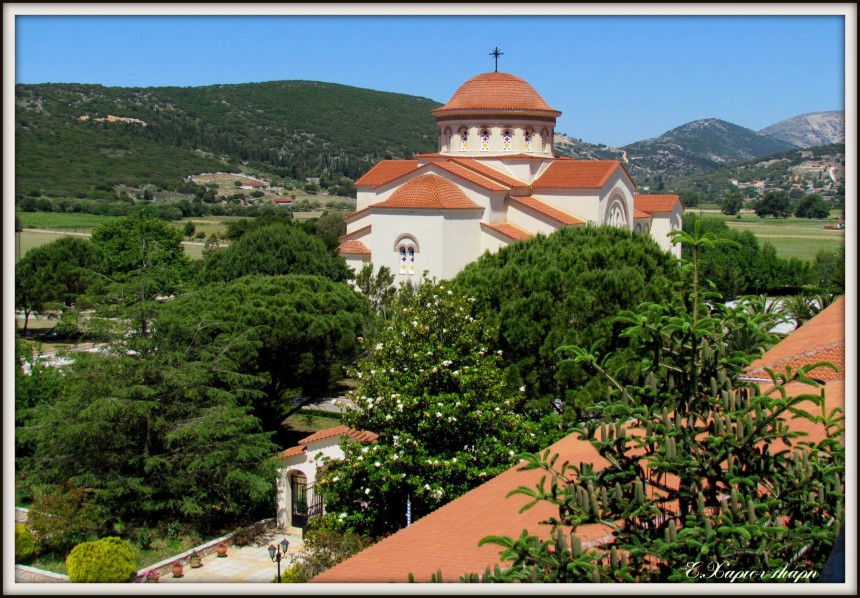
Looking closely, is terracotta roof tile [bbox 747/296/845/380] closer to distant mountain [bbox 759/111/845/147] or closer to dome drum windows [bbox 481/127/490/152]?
distant mountain [bbox 759/111/845/147]

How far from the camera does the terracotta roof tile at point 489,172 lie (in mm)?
30333

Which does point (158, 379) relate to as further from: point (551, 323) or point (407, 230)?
point (407, 230)

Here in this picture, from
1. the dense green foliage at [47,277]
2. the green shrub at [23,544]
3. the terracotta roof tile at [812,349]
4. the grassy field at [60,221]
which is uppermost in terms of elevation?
the grassy field at [60,221]

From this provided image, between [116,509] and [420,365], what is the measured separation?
574 centimetres

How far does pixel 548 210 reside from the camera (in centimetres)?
3031

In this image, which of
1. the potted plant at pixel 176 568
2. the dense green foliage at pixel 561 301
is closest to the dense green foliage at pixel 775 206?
the dense green foliage at pixel 561 301

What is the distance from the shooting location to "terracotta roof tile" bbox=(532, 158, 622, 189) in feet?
99.6

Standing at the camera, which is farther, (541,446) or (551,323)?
(551,323)

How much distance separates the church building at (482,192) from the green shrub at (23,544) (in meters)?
16.4

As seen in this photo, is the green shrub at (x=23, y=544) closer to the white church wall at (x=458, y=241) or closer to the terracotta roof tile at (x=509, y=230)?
the white church wall at (x=458, y=241)

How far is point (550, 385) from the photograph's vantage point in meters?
17.0

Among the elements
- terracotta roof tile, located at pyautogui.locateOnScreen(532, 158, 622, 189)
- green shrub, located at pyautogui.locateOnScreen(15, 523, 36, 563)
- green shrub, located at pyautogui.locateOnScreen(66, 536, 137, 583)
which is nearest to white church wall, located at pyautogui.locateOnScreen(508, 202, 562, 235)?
terracotta roof tile, located at pyautogui.locateOnScreen(532, 158, 622, 189)

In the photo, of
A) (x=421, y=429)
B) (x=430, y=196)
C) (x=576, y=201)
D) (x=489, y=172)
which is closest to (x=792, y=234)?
(x=576, y=201)

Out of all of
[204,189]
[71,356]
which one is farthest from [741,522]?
[204,189]
